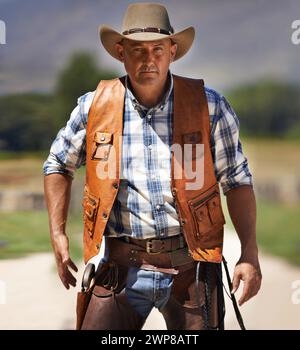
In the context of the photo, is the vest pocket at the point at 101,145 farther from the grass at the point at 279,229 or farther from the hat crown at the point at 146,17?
the grass at the point at 279,229

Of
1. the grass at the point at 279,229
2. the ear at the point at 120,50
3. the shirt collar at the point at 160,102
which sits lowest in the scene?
the grass at the point at 279,229

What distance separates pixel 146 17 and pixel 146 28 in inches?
2.0

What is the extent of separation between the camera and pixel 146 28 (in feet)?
6.93

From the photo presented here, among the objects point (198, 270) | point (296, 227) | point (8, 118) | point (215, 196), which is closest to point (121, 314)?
point (198, 270)

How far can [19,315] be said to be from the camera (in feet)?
11.9

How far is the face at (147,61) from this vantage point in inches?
82.3

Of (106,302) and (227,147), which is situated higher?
(227,147)

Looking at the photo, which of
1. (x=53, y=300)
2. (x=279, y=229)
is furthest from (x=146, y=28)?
(x=279, y=229)

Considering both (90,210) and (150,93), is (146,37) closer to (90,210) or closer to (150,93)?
(150,93)

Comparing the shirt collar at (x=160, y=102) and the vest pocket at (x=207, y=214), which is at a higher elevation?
the shirt collar at (x=160, y=102)

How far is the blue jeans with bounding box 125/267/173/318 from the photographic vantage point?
6.89 feet

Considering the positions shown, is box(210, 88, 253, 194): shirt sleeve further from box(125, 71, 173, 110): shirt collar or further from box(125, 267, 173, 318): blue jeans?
box(125, 267, 173, 318): blue jeans

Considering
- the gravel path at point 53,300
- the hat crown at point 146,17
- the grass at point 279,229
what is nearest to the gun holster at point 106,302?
the hat crown at point 146,17
